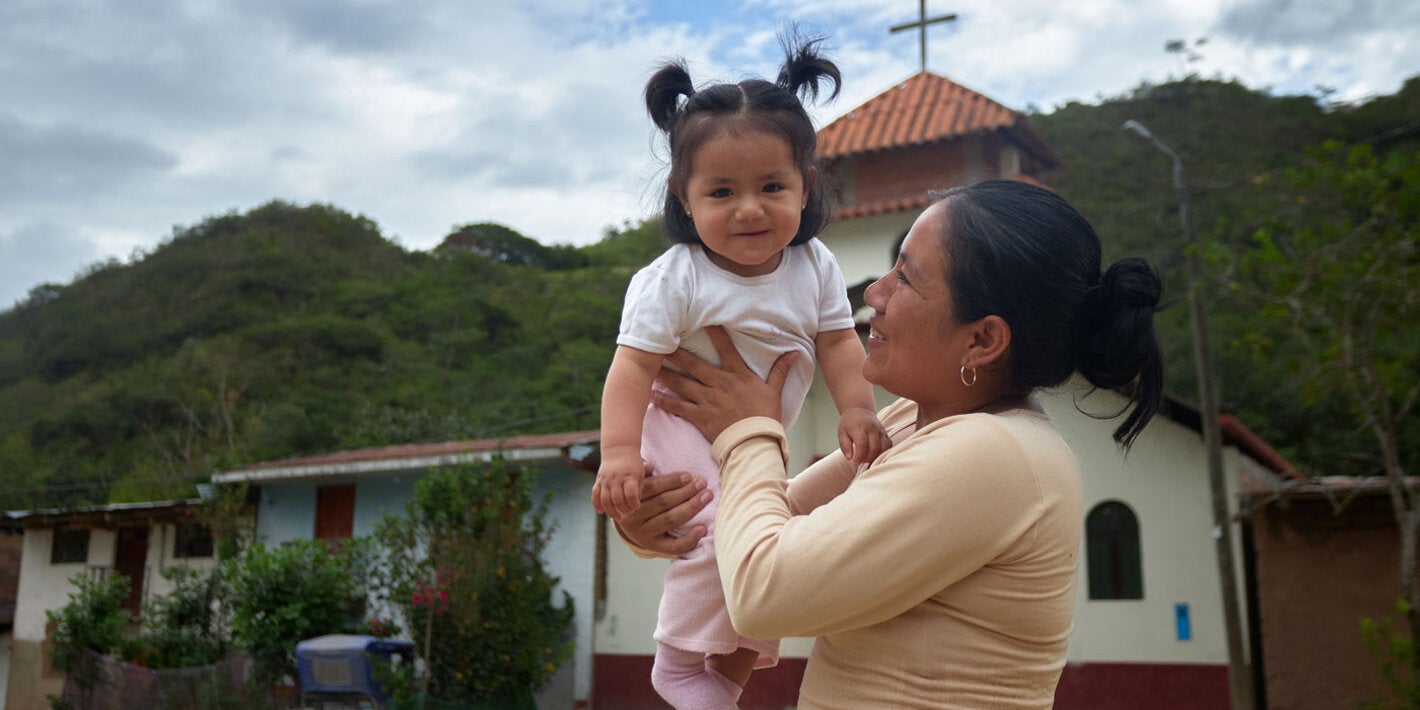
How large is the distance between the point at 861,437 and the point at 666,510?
13.4 inches

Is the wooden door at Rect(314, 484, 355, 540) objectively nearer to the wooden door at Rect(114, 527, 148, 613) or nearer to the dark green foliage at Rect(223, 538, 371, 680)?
the dark green foliage at Rect(223, 538, 371, 680)

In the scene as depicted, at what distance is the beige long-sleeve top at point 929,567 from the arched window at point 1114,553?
1261 cm

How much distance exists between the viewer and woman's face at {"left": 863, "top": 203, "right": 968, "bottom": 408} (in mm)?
1729

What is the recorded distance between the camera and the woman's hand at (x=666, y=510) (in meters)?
1.91

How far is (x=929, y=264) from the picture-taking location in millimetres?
1748

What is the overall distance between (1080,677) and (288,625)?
8.82 meters

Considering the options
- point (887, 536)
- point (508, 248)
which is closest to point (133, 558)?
point (887, 536)

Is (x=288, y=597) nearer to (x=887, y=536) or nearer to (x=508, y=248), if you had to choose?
(x=887, y=536)

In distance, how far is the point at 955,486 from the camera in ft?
4.95

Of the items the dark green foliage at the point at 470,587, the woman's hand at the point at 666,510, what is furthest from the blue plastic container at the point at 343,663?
the woman's hand at the point at 666,510

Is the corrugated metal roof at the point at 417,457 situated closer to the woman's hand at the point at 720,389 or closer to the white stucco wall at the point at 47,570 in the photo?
the white stucco wall at the point at 47,570

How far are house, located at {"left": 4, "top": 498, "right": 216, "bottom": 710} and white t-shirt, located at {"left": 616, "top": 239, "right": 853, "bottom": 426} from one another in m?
17.6

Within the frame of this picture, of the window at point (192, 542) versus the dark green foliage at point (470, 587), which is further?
the window at point (192, 542)

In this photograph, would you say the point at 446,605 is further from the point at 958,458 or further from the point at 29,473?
the point at 29,473
